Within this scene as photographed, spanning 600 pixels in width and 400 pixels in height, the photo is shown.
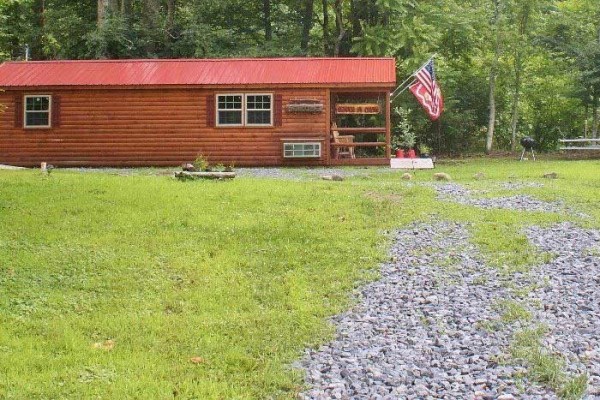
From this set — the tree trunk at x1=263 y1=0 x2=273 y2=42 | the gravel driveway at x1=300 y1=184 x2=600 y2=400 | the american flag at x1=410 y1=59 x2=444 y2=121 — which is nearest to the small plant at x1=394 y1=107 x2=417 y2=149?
the american flag at x1=410 y1=59 x2=444 y2=121

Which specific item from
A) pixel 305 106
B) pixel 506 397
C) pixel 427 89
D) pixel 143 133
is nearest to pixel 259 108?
pixel 305 106

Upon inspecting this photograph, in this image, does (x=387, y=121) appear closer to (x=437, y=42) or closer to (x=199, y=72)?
(x=199, y=72)

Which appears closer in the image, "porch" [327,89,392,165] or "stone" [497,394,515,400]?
"stone" [497,394,515,400]

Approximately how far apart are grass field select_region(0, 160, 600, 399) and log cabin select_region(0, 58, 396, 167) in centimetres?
645

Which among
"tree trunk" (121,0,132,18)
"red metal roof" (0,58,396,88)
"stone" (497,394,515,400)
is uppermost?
"tree trunk" (121,0,132,18)

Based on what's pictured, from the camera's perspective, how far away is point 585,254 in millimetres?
7254

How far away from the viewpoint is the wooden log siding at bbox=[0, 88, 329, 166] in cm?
1808

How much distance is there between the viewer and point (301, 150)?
17.8 meters

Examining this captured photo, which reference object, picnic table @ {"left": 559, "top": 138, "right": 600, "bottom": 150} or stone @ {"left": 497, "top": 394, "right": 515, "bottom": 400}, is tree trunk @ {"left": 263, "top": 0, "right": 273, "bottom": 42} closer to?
picnic table @ {"left": 559, "top": 138, "right": 600, "bottom": 150}

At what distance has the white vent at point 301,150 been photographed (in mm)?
17828

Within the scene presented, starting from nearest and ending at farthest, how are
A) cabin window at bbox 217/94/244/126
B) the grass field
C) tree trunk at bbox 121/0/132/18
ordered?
the grass field, cabin window at bbox 217/94/244/126, tree trunk at bbox 121/0/132/18

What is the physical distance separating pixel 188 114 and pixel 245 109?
58.7 inches

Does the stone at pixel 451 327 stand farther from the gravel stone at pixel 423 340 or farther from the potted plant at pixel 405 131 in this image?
the potted plant at pixel 405 131

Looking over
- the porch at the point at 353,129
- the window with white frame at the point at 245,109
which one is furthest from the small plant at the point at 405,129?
the window with white frame at the point at 245,109
